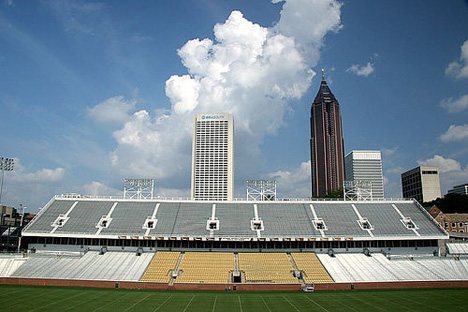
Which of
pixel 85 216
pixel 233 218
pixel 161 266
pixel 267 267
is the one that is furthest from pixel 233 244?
pixel 85 216

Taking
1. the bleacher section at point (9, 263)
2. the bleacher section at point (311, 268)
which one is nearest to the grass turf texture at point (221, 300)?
the bleacher section at point (311, 268)

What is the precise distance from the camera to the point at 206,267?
164 feet

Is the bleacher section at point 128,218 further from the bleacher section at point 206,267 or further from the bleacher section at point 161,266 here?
the bleacher section at point 206,267

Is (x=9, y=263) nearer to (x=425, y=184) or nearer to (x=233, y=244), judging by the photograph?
(x=233, y=244)

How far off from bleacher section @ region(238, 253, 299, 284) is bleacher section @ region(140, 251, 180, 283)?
9404 mm

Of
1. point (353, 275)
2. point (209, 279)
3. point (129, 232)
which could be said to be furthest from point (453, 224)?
point (129, 232)

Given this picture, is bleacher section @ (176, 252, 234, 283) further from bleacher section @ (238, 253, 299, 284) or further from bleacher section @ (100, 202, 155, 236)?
bleacher section @ (100, 202, 155, 236)

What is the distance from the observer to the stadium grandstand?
47.9 m

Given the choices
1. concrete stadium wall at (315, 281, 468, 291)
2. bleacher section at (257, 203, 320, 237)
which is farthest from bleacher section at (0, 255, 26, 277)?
concrete stadium wall at (315, 281, 468, 291)

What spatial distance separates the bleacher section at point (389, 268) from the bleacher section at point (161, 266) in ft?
69.2

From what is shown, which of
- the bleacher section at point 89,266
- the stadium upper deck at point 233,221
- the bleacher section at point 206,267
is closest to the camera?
the bleacher section at point 206,267

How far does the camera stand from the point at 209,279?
46.9 m

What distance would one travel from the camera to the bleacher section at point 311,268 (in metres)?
47.4

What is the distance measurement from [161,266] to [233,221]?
1367 centimetres
